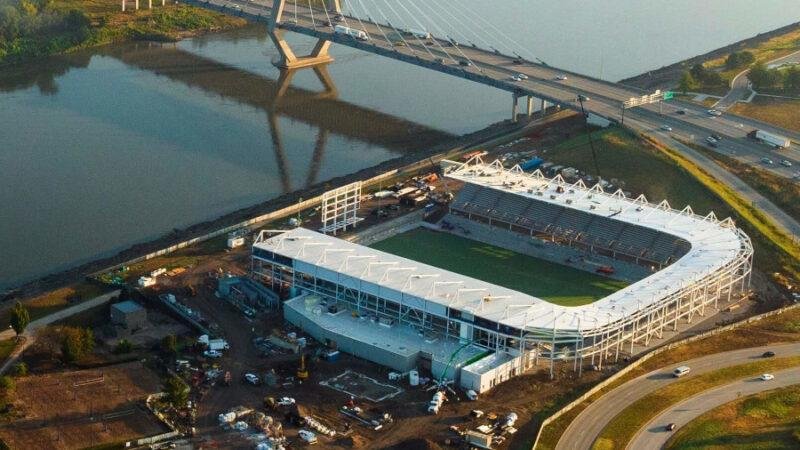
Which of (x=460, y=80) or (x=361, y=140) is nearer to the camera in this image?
(x=361, y=140)

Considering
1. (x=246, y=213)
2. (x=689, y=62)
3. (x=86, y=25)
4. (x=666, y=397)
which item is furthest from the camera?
(x=86, y=25)

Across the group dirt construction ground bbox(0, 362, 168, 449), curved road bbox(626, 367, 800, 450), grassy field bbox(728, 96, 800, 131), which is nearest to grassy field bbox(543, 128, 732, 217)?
grassy field bbox(728, 96, 800, 131)

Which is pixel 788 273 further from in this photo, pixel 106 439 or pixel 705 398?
pixel 106 439

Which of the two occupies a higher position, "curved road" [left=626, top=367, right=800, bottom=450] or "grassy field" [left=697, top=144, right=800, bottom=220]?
"grassy field" [left=697, top=144, right=800, bottom=220]

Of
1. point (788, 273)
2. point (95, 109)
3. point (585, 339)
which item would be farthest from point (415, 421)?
point (95, 109)

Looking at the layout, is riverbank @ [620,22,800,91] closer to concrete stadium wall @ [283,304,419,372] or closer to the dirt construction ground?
concrete stadium wall @ [283,304,419,372]

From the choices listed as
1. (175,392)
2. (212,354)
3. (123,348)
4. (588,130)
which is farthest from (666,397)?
(588,130)

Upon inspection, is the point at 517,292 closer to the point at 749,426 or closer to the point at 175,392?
the point at 749,426
